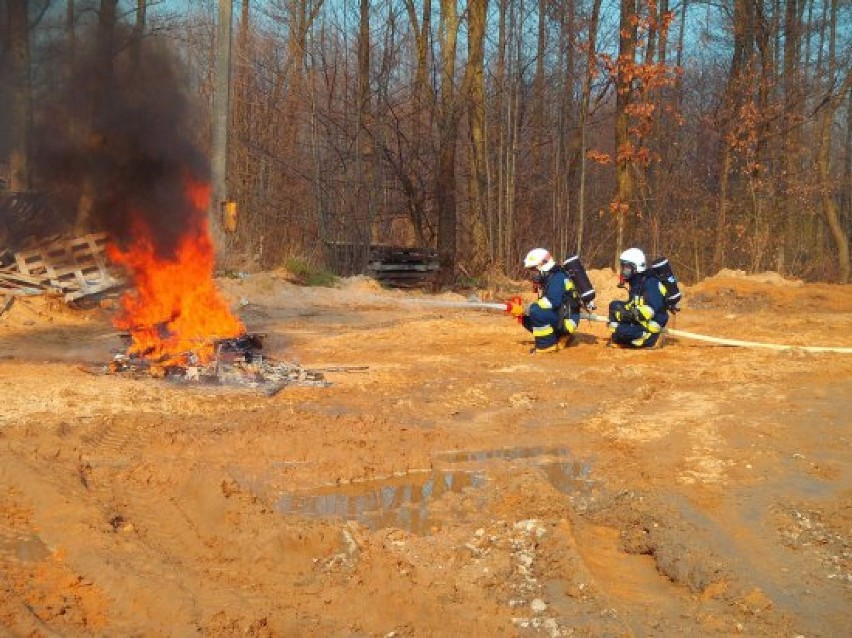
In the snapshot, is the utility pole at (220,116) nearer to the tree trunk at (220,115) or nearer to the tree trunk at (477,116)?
the tree trunk at (220,115)

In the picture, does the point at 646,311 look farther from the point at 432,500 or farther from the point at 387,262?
the point at 387,262

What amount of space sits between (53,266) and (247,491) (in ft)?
32.4

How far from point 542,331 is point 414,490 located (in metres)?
5.64

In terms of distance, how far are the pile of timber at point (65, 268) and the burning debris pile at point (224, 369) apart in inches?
185

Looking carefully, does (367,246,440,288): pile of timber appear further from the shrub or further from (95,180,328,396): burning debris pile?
(95,180,328,396): burning debris pile

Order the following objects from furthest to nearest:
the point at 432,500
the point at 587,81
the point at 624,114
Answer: the point at 587,81 < the point at 624,114 < the point at 432,500

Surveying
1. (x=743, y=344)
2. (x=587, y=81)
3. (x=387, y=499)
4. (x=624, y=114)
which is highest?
(x=587, y=81)

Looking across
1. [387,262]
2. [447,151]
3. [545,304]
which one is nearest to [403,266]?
[387,262]

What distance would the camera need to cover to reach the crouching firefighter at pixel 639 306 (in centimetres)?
1144

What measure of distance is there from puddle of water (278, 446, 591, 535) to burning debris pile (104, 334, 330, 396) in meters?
2.75

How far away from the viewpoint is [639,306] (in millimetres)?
11375

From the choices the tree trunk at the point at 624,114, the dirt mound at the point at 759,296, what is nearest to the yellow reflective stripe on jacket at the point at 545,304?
the dirt mound at the point at 759,296

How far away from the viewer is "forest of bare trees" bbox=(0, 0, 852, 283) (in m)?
22.0

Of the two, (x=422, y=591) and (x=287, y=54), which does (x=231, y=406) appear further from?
(x=287, y=54)
